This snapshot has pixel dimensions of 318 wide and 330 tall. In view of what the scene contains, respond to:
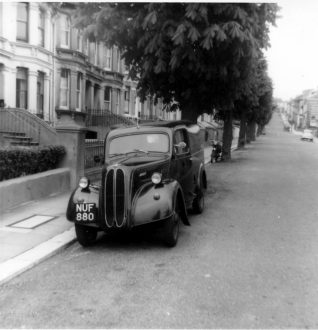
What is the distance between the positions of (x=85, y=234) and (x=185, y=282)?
2.17 m

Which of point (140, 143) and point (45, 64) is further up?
point (45, 64)

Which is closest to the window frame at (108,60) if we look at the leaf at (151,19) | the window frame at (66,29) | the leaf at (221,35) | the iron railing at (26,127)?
the window frame at (66,29)

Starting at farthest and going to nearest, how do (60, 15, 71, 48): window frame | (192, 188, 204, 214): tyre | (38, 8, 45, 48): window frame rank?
(60, 15, 71, 48): window frame, (38, 8, 45, 48): window frame, (192, 188, 204, 214): tyre

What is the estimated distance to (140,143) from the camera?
7.62 meters

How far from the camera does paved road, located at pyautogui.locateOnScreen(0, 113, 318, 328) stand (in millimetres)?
4105

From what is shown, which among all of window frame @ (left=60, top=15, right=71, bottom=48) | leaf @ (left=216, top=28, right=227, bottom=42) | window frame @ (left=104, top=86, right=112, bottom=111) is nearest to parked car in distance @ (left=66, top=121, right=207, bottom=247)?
leaf @ (left=216, top=28, right=227, bottom=42)

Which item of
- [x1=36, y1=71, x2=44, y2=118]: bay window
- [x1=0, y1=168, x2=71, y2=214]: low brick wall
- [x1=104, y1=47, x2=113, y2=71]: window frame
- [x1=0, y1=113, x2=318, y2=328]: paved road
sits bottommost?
[x1=0, y1=113, x2=318, y2=328]: paved road

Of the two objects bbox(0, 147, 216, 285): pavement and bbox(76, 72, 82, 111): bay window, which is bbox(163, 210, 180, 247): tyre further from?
bbox(76, 72, 82, 111): bay window

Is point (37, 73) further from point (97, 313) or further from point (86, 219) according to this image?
point (97, 313)

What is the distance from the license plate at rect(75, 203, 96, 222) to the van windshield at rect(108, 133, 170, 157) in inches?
59.3

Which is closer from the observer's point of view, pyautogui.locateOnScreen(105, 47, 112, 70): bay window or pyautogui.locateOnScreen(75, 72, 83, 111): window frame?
pyautogui.locateOnScreen(75, 72, 83, 111): window frame

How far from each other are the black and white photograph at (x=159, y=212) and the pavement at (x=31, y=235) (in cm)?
3

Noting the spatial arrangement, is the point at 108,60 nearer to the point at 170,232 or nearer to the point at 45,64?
the point at 45,64

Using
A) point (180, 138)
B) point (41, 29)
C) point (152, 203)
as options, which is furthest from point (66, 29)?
point (152, 203)
